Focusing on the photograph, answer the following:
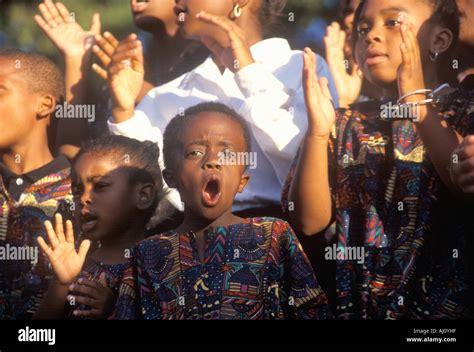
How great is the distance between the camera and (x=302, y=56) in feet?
14.2

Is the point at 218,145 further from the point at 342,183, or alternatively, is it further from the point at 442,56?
the point at 442,56

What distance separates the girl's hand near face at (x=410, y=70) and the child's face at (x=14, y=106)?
66.2 inches

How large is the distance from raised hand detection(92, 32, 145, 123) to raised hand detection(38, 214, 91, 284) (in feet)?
1.97

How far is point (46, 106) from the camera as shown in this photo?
4.40m

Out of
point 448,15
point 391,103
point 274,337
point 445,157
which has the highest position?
point 448,15

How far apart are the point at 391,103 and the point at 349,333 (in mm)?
1024

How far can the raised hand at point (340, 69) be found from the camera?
4293 millimetres

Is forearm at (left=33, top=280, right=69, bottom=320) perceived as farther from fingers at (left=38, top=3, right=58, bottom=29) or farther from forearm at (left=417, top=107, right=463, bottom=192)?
forearm at (left=417, top=107, right=463, bottom=192)

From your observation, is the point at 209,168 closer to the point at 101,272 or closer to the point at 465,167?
the point at 101,272

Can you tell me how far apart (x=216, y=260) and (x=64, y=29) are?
1380mm

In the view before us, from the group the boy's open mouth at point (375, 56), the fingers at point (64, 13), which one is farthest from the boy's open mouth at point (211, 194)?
the fingers at point (64, 13)

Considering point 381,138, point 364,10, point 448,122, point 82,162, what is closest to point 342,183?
point 381,138

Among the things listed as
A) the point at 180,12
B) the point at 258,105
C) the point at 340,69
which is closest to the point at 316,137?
the point at 258,105

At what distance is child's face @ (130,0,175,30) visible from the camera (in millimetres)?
4449
